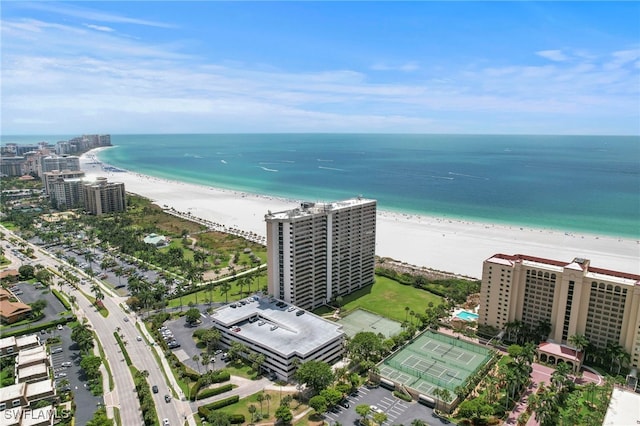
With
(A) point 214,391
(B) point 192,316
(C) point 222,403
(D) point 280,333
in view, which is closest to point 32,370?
(B) point 192,316

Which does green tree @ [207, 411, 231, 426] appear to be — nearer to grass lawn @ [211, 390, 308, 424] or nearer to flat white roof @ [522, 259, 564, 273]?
grass lawn @ [211, 390, 308, 424]

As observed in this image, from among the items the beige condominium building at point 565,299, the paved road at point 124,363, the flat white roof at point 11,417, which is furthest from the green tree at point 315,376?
the beige condominium building at point 565,299

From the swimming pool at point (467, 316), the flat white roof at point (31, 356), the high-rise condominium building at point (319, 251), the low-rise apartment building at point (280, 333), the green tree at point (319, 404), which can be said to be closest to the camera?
the green tree at point (319, 404)

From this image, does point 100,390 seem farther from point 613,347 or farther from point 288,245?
point 613,347

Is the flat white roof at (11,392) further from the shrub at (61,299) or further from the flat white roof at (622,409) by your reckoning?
the flat white roof at (622,409)

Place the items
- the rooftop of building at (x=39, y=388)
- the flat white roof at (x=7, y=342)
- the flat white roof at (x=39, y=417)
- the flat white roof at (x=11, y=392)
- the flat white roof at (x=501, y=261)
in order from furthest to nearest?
the flat white roof at (x=501, y=261) → the flat white roof at (x=7, y=342) → the rooftop of building at (x=39, y=388) → the flat white roof at (x=11, y=392) → the flat white roof at (x=39, y=417)

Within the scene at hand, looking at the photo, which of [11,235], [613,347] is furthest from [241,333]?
[11,235]
